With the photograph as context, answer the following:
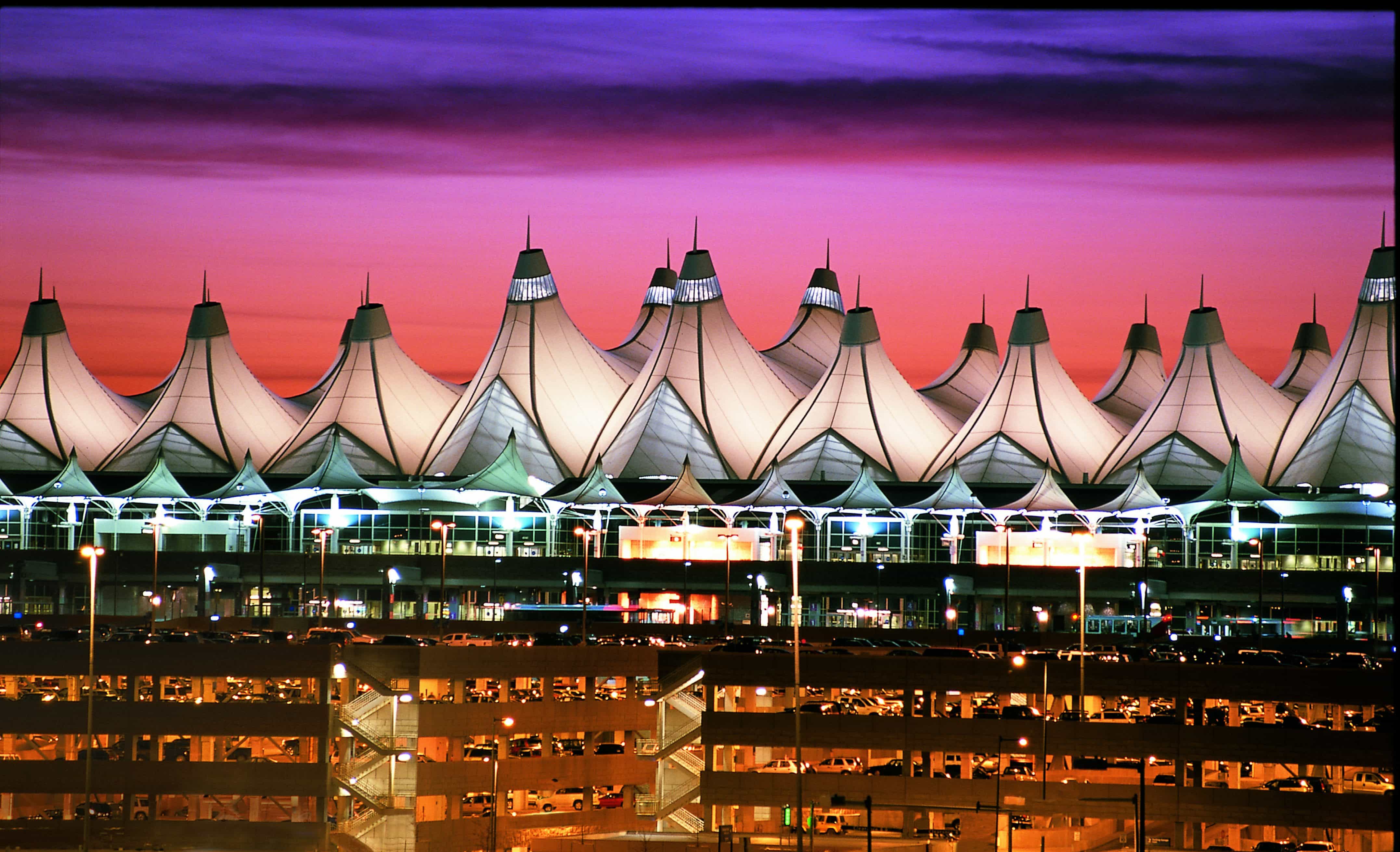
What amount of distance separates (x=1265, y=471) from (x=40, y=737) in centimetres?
5063

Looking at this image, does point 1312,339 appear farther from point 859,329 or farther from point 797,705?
point 797,705

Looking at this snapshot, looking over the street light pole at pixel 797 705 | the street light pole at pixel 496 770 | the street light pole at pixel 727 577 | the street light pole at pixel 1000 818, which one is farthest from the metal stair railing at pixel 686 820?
the street light pole at pixel 727 577

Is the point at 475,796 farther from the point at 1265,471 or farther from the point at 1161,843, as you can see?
the point at 1265,471

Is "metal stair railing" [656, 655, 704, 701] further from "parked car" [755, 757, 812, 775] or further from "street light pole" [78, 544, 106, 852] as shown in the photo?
"street light pole" [78, 544, 106, 852]

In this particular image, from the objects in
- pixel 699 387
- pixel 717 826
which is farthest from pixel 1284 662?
pixel 699 387

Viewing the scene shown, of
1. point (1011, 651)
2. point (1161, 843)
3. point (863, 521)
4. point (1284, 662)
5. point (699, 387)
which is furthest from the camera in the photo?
point (699, 387)

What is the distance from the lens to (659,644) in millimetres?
43438

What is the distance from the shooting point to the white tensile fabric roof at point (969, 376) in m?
87.5

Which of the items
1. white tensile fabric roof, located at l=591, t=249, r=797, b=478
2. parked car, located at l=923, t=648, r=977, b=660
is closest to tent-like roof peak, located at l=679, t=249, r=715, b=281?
white tensile fabric roof, located at l=591, t=249, r=797, b=478

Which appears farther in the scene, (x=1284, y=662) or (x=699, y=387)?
(x=699, y=387)

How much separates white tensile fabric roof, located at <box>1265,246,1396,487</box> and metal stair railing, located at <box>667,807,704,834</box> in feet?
124

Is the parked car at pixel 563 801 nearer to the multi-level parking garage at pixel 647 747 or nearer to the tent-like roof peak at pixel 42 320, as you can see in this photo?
the multi-level parking garage at pixel 647 747

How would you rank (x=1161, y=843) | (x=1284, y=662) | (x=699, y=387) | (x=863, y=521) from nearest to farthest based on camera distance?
1. (x=1161, y=843)
2. (x=1284, y=662)
3. (x=863, y=521)
4. (x=699, y=387)

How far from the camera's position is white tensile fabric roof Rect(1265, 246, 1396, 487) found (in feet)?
223
